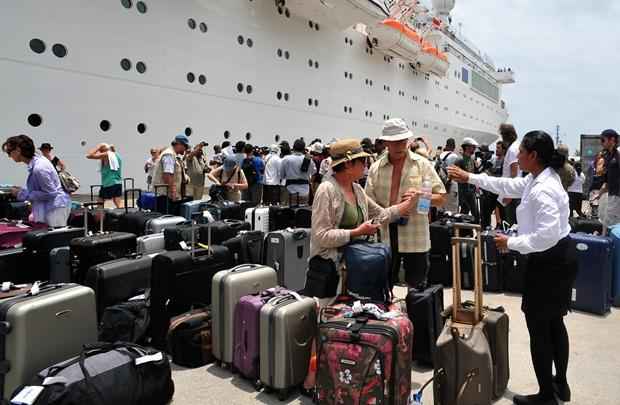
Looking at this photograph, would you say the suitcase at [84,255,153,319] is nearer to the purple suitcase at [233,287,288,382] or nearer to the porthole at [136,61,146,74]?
the purple suitcase at [233,287,288,382]

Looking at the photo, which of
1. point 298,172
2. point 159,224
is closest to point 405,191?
point 159,224

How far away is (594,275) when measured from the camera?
3.99 metres

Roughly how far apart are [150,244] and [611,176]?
533 centimetres

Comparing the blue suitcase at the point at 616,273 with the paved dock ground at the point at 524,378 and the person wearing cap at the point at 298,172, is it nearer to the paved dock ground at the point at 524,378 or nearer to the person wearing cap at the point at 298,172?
the paved dock ground at the point at 524,378

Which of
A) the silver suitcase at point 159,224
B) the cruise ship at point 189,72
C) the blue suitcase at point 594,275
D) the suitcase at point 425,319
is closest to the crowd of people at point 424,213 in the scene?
the suitcase at point 425,319

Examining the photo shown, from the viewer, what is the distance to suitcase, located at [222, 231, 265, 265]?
3.95m

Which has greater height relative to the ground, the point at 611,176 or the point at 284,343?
the point at 611,176

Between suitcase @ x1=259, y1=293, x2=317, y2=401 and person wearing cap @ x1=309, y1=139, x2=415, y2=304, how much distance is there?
0.20 meters

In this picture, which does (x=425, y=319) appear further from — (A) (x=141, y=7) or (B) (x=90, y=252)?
(A) (x=141, y=7)

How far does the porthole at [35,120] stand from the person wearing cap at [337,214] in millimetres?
7936

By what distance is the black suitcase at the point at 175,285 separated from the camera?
301 centimetres

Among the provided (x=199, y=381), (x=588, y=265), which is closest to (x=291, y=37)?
(x=588, y=265)

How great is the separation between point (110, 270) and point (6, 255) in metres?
1.20

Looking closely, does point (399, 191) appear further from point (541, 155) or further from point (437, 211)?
point (437, 211)
